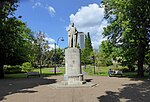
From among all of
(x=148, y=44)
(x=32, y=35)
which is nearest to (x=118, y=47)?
(x=148, y=44)

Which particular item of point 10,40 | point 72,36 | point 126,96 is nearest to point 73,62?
point 72,36

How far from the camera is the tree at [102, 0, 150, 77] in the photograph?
2675 cm

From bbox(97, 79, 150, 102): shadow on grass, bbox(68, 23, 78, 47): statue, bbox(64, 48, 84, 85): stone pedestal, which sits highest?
bbox(68, 23, 78, 47): statue

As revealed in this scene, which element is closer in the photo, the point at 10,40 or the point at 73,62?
the point at 73,62

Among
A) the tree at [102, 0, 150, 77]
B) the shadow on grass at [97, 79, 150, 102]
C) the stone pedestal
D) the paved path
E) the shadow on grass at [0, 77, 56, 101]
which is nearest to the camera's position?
the shadow on grass at [97, 79, 150, 102]

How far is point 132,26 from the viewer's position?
27.1 meters

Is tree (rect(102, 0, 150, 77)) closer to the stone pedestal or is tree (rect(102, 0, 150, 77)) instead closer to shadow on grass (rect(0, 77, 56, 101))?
the stone pedestal

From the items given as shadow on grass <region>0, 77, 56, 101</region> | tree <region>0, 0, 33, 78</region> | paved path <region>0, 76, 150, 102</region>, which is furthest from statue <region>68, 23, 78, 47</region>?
tree <region>0, 0, 33, 78</region>

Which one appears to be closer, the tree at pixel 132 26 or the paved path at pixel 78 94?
the paved path at pixel 78 94

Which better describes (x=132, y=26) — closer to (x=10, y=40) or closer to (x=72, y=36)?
→ (x=72, y=36)

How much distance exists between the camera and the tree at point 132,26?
1053 inches

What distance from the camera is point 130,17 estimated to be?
88.4 ft

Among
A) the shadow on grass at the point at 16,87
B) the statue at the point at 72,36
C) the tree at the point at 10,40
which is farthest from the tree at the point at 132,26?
the tree at the point at 10,40

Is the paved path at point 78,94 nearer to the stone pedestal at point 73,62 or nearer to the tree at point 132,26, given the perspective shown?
the stone pedestal at point 73,62
